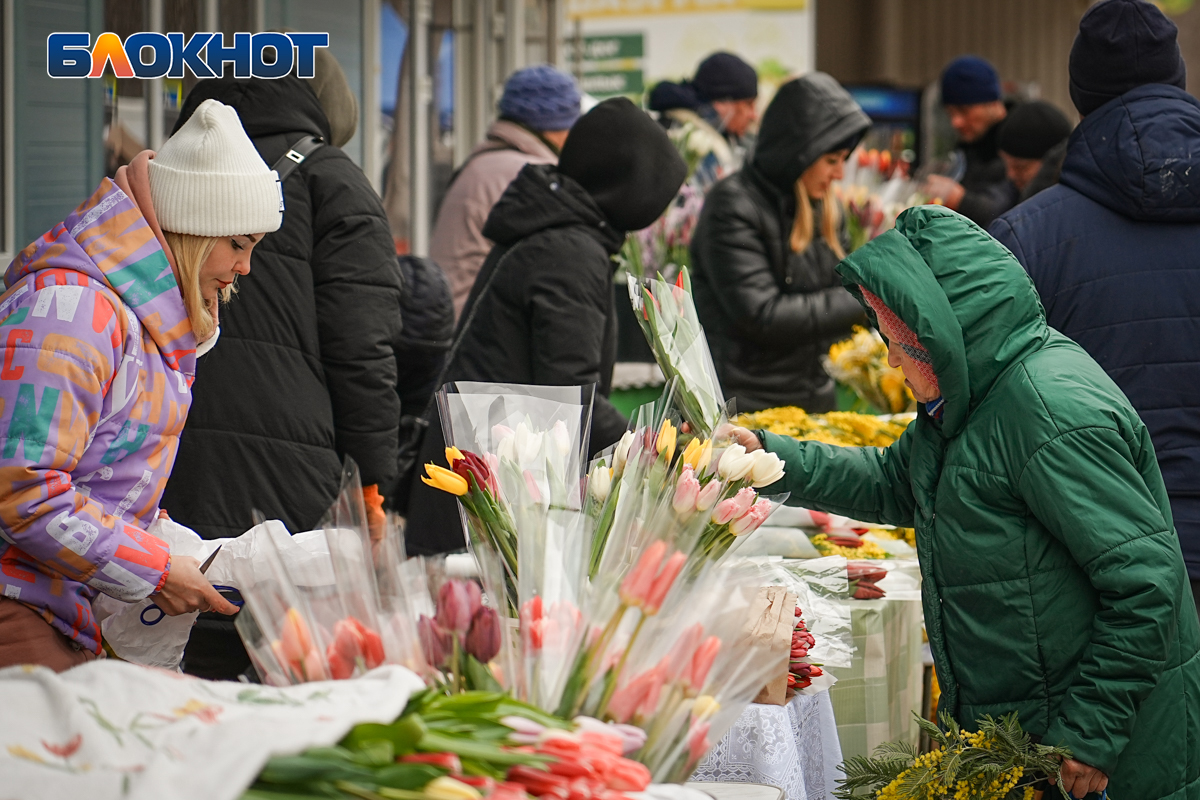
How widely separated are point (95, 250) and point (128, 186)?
0.14 metres

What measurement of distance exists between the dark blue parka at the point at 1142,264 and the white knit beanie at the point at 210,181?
175 centimetres

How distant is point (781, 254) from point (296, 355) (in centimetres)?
201

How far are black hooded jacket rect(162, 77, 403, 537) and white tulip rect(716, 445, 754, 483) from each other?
113cm

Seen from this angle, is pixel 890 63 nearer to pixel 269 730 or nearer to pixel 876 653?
pixel 876 653

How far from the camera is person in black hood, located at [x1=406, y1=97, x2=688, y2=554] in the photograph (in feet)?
10.1

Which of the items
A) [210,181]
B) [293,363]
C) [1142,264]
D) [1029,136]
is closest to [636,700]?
[210,181]

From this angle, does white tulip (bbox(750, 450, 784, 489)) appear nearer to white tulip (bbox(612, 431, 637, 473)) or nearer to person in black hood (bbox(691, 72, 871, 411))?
white tulip (bbox(612, 431, 637, 473))

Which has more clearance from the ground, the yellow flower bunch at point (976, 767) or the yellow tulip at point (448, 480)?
the yellow tulip at point (448, 480)

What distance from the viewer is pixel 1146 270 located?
2.80m

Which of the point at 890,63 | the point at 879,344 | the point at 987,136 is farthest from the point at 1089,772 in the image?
the point at 890,63

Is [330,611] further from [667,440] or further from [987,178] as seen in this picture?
[987,178]

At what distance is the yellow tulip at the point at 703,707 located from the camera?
138cm

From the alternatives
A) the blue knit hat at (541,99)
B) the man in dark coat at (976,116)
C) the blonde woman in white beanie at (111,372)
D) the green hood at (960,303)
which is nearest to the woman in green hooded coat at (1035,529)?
the green hood at (960,303)

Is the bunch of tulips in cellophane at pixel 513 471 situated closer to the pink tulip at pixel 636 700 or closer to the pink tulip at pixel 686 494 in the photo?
the pink tulip at pixel 686 494
